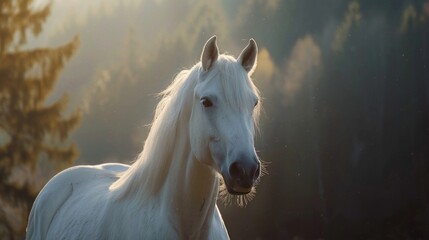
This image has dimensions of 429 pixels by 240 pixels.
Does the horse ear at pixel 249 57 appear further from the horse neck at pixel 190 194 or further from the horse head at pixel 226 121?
the horse neck at pixel 190 194

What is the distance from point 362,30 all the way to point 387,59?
0.81 m

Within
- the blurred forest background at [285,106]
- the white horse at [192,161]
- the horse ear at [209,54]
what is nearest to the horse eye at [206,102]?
the white horse at [192,161]

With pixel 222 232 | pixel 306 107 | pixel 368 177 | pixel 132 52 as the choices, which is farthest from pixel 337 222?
pixel 222 232

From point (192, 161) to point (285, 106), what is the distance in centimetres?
985

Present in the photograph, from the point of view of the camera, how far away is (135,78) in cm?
1391

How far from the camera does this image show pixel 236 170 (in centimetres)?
296

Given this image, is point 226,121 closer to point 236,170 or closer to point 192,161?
point 236,170

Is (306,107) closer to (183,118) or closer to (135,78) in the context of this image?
(135,78)

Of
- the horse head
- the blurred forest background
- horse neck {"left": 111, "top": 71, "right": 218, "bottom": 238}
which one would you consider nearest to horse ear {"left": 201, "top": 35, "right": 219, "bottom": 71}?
the horse head

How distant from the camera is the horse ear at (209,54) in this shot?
3.33m

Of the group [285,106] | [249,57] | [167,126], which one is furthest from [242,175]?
[285,106]

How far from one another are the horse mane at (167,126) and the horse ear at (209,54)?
0.03m

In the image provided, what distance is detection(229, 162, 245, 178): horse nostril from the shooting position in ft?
9.63

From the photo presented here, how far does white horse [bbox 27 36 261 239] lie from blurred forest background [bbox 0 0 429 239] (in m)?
8.41
